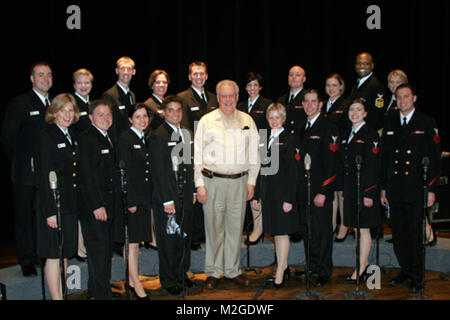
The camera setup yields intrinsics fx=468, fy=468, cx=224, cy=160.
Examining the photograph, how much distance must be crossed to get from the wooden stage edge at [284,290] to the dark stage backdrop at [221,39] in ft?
10.3

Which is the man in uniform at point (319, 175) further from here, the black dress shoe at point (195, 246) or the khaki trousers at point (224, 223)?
the black dress shoe at point (195, 246)

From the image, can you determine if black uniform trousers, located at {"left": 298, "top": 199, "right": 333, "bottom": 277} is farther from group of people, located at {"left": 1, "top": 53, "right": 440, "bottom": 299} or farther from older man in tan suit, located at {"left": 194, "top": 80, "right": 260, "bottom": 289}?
older man in tan suit, located at {"left": 194, "top": 80, "right": 260, "bottom": 289}

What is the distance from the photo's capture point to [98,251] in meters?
3.57

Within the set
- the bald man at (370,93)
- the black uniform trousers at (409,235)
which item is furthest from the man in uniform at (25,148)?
the black uniform trousers at (409,235)

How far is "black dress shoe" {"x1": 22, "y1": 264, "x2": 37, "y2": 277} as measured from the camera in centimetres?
395

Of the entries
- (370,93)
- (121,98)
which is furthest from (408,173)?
(121,98)

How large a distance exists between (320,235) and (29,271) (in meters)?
2.55

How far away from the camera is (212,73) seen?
21.7 feet

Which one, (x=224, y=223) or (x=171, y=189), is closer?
(x=171, y=189)

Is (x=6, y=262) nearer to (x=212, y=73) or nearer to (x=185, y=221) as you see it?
(x=185, y=221)

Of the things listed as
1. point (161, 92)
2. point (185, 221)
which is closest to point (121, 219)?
point (185, 221)

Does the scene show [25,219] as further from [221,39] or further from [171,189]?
[221,39]

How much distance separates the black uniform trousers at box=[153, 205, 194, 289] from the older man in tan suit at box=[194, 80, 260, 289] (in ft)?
0.66

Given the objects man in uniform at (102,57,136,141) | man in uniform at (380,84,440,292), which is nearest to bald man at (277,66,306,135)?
man in uniform at (380,84,440,292)
